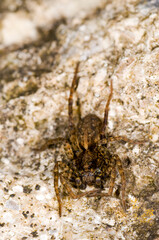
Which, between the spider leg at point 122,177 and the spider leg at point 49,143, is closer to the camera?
Answer: the spider leg at point 122,177

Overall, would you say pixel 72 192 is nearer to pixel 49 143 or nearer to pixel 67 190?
pixel 67 190

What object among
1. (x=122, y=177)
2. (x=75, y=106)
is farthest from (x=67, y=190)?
(x=75, y=106)

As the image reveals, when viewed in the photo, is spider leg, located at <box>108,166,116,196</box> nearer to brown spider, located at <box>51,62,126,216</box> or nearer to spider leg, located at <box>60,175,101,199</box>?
brown spider, located at <box>51,62,126,216</box>

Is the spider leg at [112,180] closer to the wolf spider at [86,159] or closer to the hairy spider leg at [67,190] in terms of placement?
the wolf spider at [86,159]

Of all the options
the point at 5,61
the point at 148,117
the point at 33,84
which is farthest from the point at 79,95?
the point at 5,61

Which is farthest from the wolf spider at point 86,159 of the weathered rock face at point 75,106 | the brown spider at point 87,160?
the weathered rock face at point 75,106
